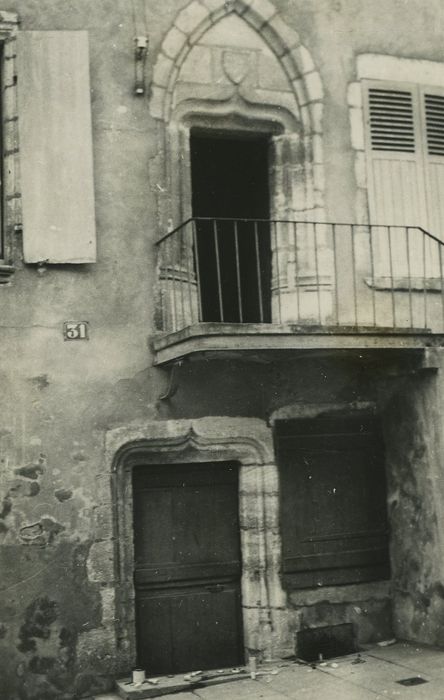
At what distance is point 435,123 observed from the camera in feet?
29.5

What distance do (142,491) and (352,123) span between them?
413 cm

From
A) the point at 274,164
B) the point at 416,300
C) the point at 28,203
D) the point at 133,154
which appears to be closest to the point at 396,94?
the point at 274,164

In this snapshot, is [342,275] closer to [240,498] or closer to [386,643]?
[240,498]

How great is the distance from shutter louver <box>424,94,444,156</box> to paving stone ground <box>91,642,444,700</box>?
4.90 m

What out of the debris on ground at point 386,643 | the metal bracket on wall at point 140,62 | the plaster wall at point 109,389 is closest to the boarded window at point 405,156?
the plaster wall at point 109,389

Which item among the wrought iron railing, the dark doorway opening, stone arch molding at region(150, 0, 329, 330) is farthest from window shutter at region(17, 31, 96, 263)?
the dark doorway opening

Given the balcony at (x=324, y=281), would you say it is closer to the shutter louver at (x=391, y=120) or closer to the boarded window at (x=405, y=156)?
the boarded window at (x=405, y=156)

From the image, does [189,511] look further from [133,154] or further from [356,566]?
[133,154]

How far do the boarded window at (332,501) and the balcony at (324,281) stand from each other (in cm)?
111

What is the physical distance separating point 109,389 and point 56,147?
7.12 feet

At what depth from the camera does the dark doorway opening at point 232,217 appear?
8.96 meters

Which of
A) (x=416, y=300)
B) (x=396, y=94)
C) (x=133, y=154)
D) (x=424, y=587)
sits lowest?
(x=424, y=587)

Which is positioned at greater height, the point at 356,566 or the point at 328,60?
the point at 328,60

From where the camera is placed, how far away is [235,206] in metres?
9.30
